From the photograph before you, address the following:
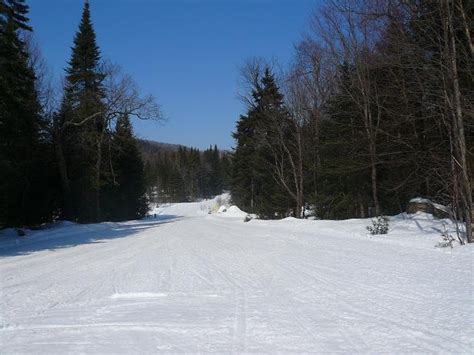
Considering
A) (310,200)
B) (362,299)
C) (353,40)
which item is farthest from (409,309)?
(310,200)

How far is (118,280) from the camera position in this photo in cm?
884

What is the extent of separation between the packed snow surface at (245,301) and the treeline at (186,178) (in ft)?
370

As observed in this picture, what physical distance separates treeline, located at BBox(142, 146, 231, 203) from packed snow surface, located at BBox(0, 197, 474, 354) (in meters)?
113

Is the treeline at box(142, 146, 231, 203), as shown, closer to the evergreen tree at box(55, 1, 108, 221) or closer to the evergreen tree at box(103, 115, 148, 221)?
the evergreen tree at box(103, 115, 148, 221)

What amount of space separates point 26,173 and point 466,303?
95.7ft

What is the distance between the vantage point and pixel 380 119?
2302 cm

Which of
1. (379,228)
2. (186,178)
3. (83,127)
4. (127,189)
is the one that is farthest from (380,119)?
(186,178)

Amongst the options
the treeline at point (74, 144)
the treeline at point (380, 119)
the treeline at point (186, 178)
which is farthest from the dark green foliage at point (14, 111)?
the treeline at point (186, 178)

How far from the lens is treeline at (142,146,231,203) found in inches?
5128

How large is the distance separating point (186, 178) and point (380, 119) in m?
121

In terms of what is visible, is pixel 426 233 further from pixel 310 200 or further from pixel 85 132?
pixel 85 132

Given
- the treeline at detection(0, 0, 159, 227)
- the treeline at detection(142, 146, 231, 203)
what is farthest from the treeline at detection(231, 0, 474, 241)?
the treeline at detection(142, 146, 231, 203)

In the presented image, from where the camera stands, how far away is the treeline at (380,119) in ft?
41.6

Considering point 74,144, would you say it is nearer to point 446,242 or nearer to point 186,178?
point 446,242
